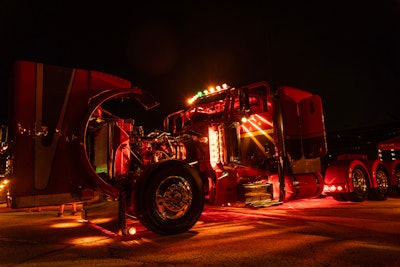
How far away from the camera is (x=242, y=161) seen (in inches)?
307

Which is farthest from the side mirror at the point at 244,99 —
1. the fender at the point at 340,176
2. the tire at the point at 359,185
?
the tire at the point at 359,185

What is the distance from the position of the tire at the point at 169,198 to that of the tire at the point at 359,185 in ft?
17.6

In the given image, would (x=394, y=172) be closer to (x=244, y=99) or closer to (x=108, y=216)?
(x=244, y=99)

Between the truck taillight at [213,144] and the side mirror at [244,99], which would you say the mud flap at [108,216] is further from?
the side mirror at [244,99]

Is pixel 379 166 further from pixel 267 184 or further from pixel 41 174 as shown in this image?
pixel 41 174

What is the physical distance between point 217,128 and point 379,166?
228 inches

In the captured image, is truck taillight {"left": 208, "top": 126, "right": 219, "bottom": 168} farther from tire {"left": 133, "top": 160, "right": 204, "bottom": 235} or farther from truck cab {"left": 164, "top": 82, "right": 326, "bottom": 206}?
tire {"left": 133, "top": 160, "right": 204, "bottom": 235}

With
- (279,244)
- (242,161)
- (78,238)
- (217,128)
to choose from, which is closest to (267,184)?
(242,161)

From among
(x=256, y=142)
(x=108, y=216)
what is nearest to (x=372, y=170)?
(x=256, y=142)

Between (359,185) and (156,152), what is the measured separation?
5.92 metres

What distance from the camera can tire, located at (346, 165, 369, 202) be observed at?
9.04 m

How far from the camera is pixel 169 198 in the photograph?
5.28 meters

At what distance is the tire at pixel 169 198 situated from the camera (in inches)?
197

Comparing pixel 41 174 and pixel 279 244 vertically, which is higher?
pixel 41 174
